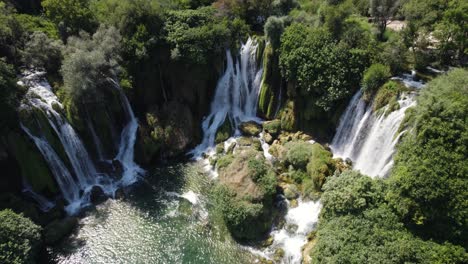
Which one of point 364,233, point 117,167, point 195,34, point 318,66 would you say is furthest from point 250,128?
point 364,233

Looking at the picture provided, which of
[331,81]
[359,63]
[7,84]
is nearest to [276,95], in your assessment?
[331,81]

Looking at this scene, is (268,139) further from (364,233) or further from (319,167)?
(364,233)

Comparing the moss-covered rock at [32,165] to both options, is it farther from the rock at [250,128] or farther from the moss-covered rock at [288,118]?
the moss-covered rock at [288,118]

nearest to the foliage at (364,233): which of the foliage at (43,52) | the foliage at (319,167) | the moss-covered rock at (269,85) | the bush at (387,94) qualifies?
the foliage at (319,167)

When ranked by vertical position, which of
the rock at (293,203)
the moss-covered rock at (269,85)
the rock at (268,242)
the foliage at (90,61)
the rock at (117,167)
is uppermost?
the foliage at (90,61)

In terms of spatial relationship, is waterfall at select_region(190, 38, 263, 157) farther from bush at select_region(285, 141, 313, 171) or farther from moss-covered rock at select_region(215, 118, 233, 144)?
bush at select_region(285, 141, 313, 171)

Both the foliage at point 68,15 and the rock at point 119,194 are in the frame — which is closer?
the rock at point 119,194

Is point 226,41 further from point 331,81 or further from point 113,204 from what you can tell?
point 113,204

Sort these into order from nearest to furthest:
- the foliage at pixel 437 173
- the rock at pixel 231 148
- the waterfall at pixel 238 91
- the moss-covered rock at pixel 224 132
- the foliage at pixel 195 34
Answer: the foliage at pixel 437 173 < the rock at pixel 231 148 < the foliage at pixel 195 34 < the moss-covered rock at pixel 224 132 < the waterfall at pixel 238 91
